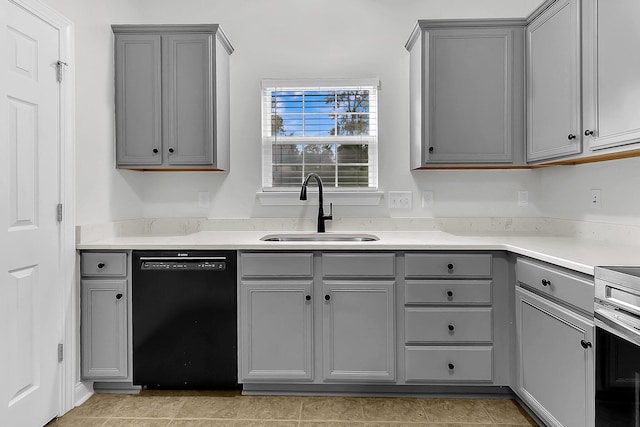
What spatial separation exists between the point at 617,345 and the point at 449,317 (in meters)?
0.90

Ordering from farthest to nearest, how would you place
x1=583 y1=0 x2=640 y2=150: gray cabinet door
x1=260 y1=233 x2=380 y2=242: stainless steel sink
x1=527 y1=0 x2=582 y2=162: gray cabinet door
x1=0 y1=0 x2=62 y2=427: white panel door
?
x1=260 y1=233 x2=380 y2=242: stainless steel sink → x1=527 y1=0 x2=582 y2=162: gray cabinet door → x1=0 y1=0 x2=62 y2=427: white panel door → x1=583 y1=0 x2=640 y2=150: gray cabinet door

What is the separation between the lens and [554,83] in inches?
85.4

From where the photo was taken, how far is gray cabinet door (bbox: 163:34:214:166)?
2.53 m

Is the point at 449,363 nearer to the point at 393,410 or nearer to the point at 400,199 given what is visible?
the point at 393,410

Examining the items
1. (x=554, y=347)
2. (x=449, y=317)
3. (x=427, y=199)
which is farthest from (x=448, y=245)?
(x=427, y=199)

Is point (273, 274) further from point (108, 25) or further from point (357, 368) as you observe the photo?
point (108, 25)

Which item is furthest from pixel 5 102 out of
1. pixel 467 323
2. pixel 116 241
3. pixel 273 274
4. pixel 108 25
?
pixel 467 323

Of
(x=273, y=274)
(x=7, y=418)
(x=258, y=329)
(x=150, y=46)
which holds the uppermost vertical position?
(x=150, y=46)

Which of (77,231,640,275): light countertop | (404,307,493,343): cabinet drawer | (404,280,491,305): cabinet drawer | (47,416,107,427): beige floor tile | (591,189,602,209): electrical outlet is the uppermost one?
(591,189,602,209): electrical outlet

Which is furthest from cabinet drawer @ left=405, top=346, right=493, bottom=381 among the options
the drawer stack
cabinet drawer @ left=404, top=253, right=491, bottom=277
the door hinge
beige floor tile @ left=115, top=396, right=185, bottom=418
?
the door hinge

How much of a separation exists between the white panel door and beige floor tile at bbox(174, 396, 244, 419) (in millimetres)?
683

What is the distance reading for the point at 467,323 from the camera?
7.14 ft

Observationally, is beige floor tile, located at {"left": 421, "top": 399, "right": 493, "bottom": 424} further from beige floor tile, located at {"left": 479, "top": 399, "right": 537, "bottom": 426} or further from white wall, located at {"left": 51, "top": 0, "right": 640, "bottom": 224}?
white wall, located at {"left": 51, "top": 0, "right": 640, "bottom": 224}

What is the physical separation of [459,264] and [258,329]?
1.22 metres
